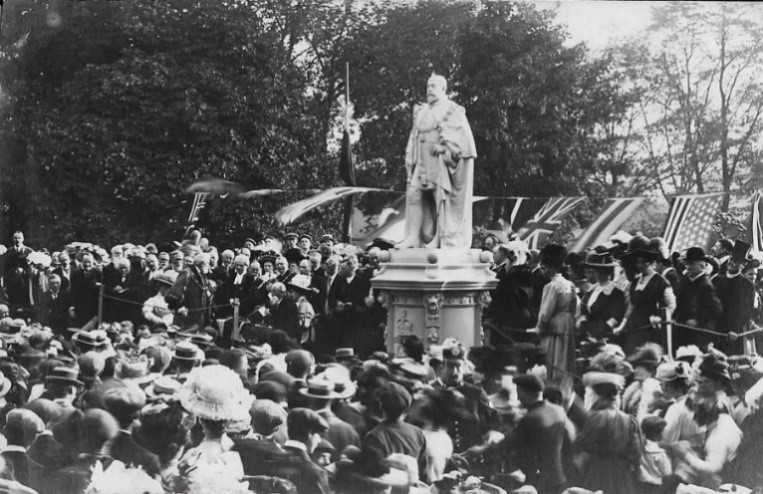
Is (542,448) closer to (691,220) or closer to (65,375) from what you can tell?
(691,220)

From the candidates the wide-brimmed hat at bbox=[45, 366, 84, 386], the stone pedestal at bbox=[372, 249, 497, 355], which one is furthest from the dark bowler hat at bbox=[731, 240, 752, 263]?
the wide-brimmed hat at bbox=[45, 366, 84, 386]

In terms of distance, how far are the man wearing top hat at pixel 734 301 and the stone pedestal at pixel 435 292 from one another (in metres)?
2.05

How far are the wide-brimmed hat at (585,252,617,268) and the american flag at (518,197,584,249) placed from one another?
1.61 feet

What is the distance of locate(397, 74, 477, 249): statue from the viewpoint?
8.69 meters

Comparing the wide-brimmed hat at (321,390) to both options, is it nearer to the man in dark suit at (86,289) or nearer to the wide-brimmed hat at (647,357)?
the wide-brimmed hat at (647,357)

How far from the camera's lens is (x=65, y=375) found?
29.5 feet

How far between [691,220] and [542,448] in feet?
8.53

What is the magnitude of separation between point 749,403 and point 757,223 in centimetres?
164

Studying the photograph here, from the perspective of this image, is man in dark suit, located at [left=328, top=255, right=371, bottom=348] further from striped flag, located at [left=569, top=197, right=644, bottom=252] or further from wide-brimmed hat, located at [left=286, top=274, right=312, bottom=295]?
striped flag, located at [left=569, top=197, right=644, bottom=252]

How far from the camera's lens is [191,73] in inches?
375

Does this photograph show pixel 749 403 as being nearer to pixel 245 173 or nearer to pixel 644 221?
pixel 644 221

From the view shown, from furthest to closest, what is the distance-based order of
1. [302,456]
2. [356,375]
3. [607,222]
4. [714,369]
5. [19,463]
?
[607,222], [19,463], [356,375], [714,369], [302,456]

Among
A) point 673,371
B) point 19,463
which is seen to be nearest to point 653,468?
point 673,371

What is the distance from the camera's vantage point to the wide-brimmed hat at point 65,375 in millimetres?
8961
